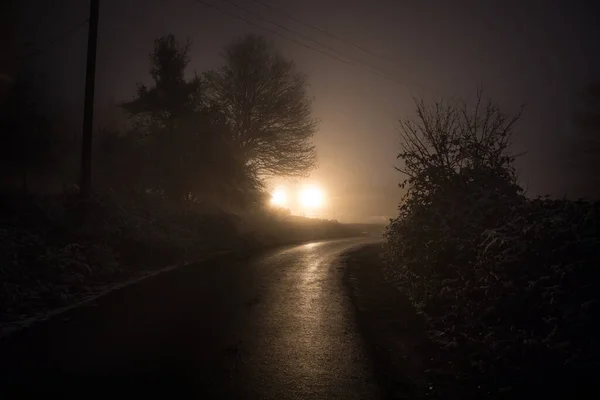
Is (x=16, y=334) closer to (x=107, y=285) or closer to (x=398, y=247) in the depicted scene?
(x=107, y=285)

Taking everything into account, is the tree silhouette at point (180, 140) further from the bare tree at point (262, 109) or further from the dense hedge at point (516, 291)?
the dense hedge at point (516, 291)

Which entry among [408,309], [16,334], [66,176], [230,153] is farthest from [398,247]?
[66,176]

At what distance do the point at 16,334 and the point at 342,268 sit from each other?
974 centimetres

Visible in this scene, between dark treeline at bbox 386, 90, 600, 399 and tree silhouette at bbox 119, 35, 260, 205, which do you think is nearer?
dark treeline at bbox 386, 90, 600, 399

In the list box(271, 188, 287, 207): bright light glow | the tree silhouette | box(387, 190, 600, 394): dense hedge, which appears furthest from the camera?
box(271, 188, 287, 207): bright light glow

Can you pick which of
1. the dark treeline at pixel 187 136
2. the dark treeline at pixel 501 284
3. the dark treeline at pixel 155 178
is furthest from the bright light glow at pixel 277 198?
the dark treeline at pixel 501 284

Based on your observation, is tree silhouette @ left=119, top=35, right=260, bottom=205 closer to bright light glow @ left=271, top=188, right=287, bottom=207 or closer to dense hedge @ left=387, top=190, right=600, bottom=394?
bright light glow @ left=271, top=188, right=287, bottom=207

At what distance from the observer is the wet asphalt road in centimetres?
475

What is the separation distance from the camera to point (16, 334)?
6543 mm

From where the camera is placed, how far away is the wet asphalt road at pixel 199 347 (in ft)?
15.6

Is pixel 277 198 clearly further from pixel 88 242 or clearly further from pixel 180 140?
pixel 88 242

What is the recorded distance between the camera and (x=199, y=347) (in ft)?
19.8

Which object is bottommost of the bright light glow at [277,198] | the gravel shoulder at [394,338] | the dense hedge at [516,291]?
the gravel shoulder at [394,338]

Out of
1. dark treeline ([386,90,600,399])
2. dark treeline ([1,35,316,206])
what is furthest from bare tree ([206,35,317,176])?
dark treeline ([386,90,600,399])
